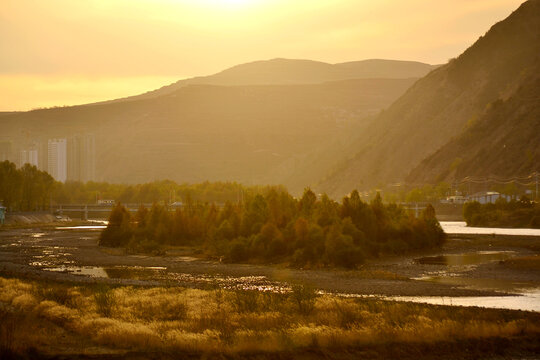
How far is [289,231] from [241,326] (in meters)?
49.1

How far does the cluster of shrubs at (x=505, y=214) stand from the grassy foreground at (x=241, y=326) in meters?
122

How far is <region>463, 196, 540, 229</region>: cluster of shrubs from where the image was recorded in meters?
160

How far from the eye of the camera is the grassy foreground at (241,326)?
108 ft

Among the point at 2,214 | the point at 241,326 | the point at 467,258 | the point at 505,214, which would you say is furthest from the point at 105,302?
the point at 2,214

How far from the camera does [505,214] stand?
166250 millimetres

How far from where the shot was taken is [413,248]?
Answer: 4055 inches

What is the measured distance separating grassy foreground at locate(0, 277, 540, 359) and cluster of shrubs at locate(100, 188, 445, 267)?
31.3m

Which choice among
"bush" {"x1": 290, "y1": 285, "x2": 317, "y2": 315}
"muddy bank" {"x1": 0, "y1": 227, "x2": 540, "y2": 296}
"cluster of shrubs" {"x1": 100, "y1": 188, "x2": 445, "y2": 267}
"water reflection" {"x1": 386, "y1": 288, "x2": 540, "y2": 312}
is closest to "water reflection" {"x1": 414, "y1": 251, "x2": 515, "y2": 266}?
"muddy bank" {"x1": 0, "y1": 227, "x2": 540, "y2": 296}

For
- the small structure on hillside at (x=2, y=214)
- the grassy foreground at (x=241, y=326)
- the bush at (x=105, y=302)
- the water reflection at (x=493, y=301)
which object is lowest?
the water reflection at (x=493, y=301)

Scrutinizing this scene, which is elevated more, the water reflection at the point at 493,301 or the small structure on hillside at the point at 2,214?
the small structure on hillside at the point at 2,214

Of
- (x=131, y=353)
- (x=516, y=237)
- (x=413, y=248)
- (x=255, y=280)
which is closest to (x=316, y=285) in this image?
(x=255, y=280)

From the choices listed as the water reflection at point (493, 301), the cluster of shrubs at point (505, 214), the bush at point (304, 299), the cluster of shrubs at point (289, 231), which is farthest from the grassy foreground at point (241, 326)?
the cluster of shrubs at point (505, 214)

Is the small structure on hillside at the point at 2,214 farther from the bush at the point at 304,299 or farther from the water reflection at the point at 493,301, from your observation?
the bush at the point at 304,299

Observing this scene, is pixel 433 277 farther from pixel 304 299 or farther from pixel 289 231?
pixel 289 231
